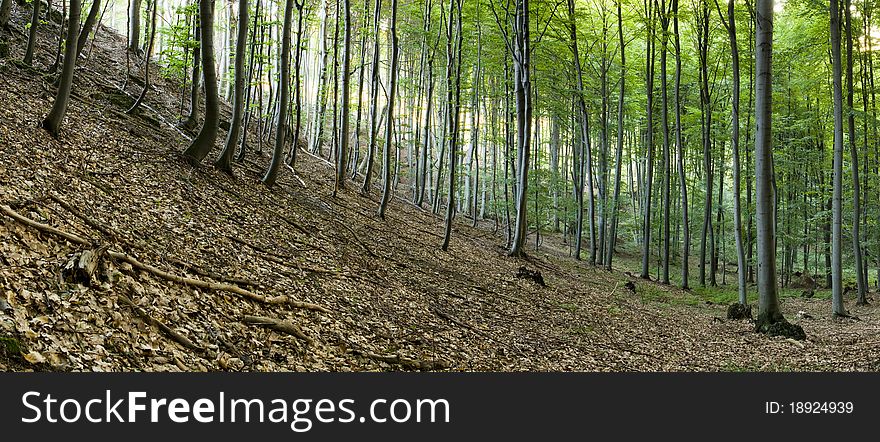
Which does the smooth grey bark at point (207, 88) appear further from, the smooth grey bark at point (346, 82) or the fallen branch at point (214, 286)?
the fallen branch at point (214, 286)

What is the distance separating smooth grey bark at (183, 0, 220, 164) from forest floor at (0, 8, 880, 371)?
1.18 feet

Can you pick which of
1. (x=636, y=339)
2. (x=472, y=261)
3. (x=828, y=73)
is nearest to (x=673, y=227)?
(x=828, y=73)

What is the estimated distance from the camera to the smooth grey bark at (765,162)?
867cm

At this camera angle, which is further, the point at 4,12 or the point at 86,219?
the point at 4,12

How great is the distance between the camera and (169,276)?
5.12 meters

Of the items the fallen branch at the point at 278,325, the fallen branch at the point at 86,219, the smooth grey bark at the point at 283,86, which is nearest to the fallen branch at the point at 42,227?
the fallen branch at the point at 86,219

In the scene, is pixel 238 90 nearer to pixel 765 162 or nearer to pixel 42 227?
pixel 42 227

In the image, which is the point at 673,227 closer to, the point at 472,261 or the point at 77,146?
the point at 472,261

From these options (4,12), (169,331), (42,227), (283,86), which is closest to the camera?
(169,331)

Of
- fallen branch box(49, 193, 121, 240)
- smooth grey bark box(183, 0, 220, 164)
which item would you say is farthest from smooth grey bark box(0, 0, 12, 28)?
fallen branch box(49, 193, 121, 240)

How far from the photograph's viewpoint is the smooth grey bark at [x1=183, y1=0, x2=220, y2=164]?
823 cm

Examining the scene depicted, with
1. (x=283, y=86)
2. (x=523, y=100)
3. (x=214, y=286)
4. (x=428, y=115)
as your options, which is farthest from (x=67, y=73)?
(x=428, y=115)

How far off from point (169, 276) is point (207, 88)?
4.46 metres

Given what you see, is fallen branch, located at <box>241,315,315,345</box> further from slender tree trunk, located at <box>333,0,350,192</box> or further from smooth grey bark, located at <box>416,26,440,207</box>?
smooth grey bark, located at <box>416,26,440,207</box>
